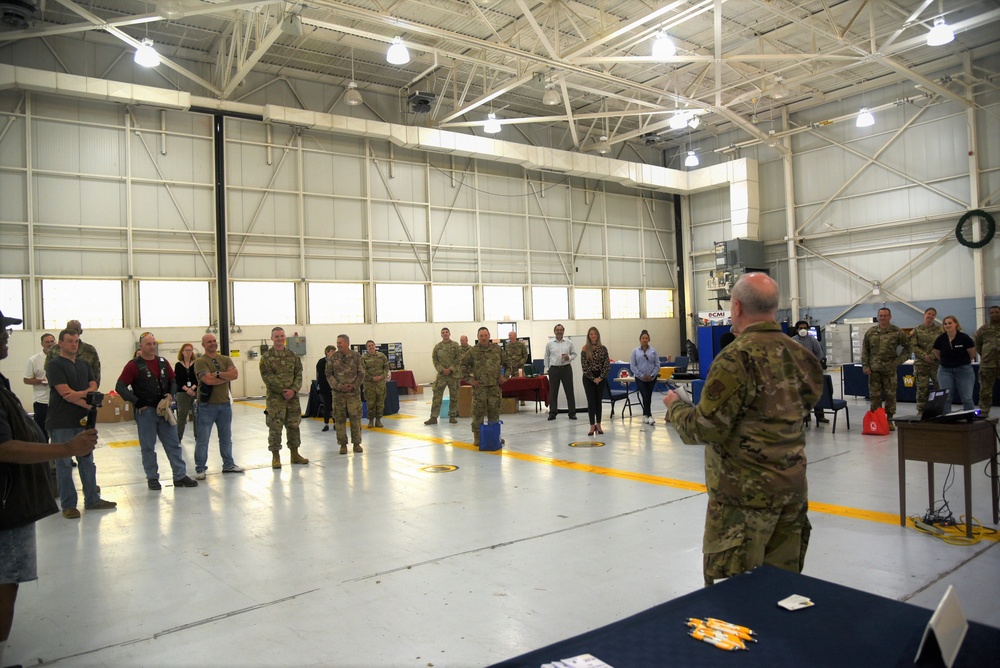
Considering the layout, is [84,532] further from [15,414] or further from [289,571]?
[15,414]

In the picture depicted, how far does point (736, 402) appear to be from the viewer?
2568 mm

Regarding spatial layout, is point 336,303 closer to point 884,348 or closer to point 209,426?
point 209,426

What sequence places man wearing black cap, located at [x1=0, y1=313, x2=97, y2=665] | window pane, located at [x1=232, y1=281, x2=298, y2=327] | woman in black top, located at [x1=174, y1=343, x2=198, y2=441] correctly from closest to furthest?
man wearing black cap, located at [x1=0, y1=313, x2=97, y2=665] → woman in black top, located at [x1=174, y1=343, x2=198, y2=441] → window pane, located at [x1=232, y1=281, x2=298, y2=327]

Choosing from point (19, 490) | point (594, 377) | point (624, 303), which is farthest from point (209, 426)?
point (624, 303)

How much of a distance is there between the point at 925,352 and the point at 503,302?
1416 centimetres

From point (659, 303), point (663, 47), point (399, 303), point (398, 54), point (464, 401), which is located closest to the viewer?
point (398, 54)

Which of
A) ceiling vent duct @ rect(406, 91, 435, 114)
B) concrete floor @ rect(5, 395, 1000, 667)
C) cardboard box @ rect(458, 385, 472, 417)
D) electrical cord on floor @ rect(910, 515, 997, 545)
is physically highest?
ceiling vent duct @ rect(406, 91, 435, 114)

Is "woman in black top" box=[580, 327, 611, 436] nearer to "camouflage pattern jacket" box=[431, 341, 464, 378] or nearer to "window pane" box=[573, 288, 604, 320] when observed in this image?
"camouflage pattern jacket" box=[431, 341, 464, 378]

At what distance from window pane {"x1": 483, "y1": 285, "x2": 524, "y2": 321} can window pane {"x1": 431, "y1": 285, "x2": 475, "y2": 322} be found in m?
0.57

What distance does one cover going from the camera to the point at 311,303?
61.4 feet

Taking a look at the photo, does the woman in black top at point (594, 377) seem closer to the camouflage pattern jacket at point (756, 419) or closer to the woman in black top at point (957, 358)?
the woman in black top at point (957, 358)

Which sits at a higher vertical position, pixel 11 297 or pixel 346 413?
pixel 11 297

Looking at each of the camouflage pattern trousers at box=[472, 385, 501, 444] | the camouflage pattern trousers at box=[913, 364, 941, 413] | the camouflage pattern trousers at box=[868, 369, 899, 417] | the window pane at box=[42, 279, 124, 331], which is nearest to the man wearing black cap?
the camouflage pattern trousers at box=[472, 385, 501, 444]

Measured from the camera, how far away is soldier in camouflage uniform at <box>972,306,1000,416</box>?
9.43 meters
